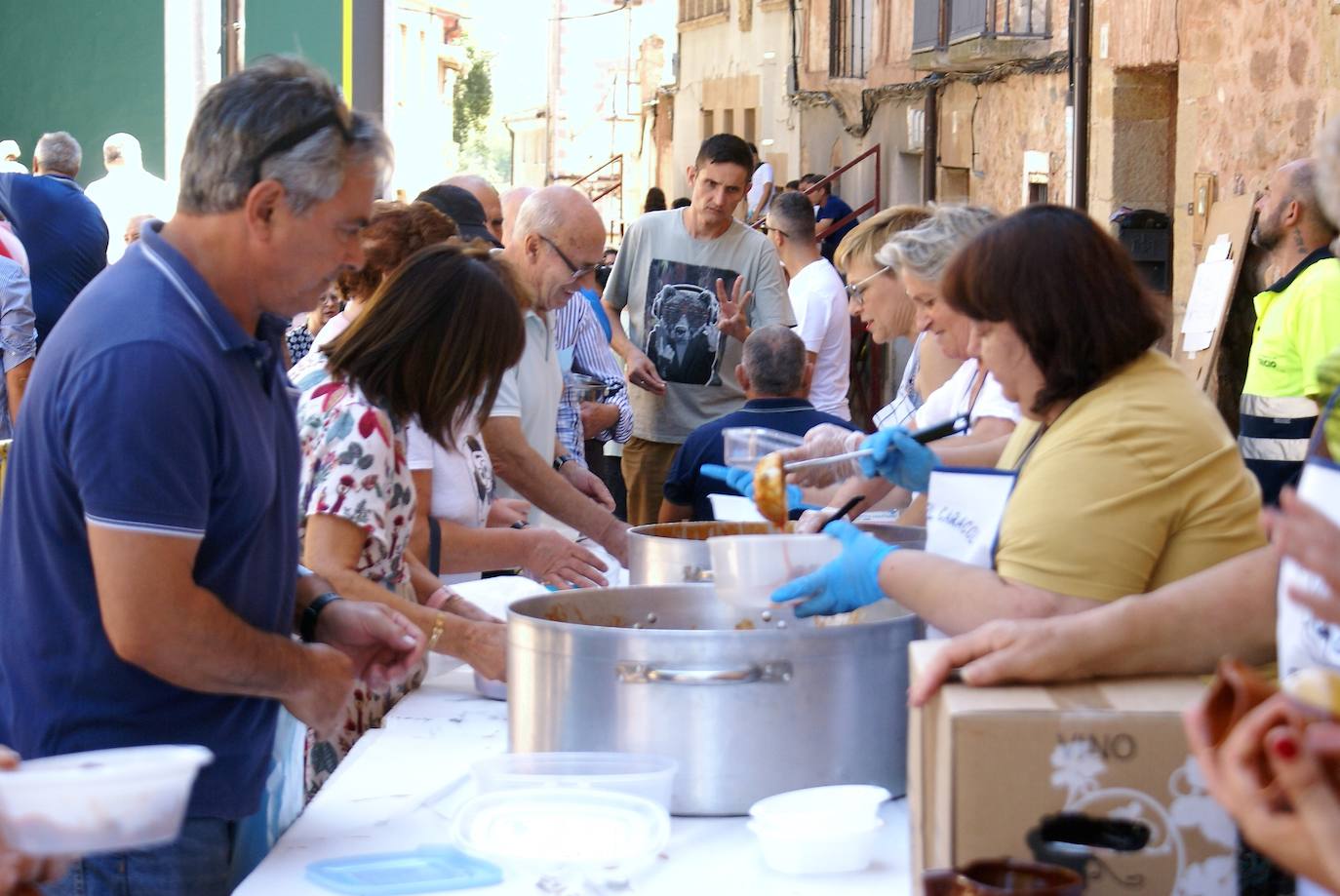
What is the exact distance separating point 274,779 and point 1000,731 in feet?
3.49

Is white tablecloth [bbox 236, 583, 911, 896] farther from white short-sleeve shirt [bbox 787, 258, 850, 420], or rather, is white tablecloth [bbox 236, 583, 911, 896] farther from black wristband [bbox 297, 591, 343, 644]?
white short-sleeve shirt [bbox 787, 258, 850, 420]

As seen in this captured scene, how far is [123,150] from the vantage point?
802cm

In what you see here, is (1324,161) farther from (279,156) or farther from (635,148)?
(635,148)

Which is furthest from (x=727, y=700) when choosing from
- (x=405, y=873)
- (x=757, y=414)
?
(x=757, y=414)

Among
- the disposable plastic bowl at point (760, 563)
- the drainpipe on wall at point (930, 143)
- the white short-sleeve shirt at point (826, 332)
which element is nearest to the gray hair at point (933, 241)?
the disposable plastic bowl at point (760, 563)

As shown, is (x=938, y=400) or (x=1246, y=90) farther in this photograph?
(x=1246, y=90)

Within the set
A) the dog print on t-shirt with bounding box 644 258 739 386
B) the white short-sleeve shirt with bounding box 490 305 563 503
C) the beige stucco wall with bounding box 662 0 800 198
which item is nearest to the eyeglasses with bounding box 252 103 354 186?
the white short-sleeve shirt with bounding box 490 305 563 503

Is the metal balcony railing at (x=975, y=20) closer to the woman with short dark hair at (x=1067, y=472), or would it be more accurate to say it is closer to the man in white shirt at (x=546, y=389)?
the man in white shirt at (x=546, y=389)

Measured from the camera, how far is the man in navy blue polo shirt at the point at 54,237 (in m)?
7.11

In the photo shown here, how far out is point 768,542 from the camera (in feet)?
6.95

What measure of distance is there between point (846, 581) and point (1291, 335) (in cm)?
345

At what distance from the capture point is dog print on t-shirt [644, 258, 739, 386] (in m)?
5.55

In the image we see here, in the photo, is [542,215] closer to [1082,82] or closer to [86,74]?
[86,74]

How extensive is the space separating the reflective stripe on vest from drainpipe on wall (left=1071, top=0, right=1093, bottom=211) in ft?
14.8
